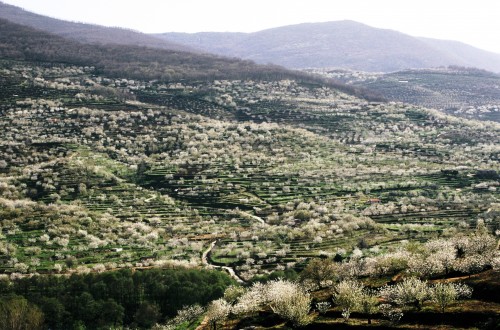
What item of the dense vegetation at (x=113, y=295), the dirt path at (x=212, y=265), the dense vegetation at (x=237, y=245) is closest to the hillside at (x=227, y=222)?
the dirt path at (x=212, y=265)

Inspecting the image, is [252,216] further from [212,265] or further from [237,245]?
[212,265]

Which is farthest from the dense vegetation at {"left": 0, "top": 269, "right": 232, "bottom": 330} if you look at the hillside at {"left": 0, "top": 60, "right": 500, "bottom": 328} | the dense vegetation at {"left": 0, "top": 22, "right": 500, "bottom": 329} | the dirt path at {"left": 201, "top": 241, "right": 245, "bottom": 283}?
the dirt path at {"left": 201, "top": 241, "right": 245, "bottom": 283}

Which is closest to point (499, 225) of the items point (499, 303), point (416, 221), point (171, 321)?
point (416, 221)

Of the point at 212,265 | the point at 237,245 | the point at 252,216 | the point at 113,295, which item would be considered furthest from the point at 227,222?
the point at 113,295

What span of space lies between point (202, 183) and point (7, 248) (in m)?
78.9

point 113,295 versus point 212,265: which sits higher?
point 212,265

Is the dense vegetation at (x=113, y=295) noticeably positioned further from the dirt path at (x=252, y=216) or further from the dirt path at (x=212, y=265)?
the dirt path at (x=252, y=216)

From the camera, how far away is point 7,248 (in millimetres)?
126750

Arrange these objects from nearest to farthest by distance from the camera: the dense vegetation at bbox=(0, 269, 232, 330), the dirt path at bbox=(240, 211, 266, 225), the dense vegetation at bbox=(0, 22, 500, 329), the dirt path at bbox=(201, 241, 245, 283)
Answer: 1. the dense vegetation at bbox=(0, 22, 500, 329)
2. the dense vegetation at bbox=(0, 269, 232, 330)
3. the dirt path at bbox=(201, 241, 245, 283)
4. the dirt path at bbox=(240, 211, 266, 225)

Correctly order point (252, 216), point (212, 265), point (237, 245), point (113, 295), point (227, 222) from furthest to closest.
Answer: point (252, 216) → point (227, 222) → point (237, 245) → point (212, 265) → point (113, 295)

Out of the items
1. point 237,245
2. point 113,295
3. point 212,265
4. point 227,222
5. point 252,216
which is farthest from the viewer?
point 252,216

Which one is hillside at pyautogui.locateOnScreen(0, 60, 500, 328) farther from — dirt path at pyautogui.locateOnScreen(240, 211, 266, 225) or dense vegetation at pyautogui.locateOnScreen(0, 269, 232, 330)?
dense vegetation at pyautogui.locateOnScreen(0, 269, 232, 330)

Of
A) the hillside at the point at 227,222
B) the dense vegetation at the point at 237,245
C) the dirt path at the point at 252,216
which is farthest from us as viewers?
the dirt path at the point at 252,216

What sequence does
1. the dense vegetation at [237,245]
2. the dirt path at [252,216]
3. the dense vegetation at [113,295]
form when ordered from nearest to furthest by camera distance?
the dense vegetation at [237,245]
the dense vegetation at [113,295]
the dirt path at [252,216]
